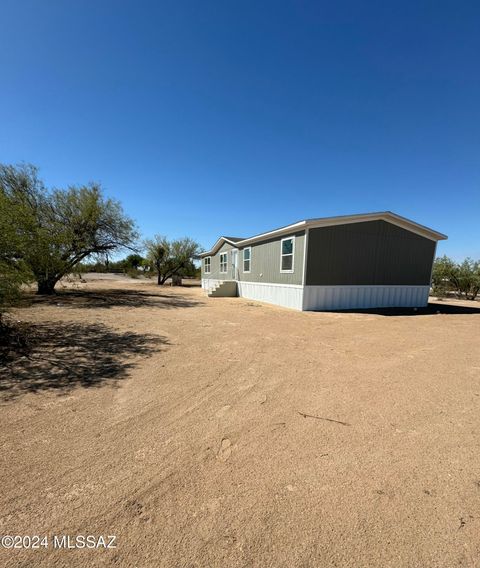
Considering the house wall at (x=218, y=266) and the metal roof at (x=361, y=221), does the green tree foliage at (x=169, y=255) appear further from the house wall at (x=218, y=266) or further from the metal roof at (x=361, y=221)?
the metal roof at (x=361, y=221)

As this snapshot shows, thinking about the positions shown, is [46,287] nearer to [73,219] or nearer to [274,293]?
[73,219]

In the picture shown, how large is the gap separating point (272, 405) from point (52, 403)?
237cm

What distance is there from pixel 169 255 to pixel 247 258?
14505 mm

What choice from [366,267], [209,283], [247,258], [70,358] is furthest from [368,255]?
[209,283]

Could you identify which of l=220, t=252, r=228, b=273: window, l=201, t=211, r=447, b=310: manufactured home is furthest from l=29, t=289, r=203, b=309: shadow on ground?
l=220, t=252, r=228, b=273: window

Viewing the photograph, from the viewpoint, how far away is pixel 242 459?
7.04ft

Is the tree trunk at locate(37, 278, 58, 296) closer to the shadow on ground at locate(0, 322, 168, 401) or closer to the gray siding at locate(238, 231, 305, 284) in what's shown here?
the shadow on ground at locate(0, 322, 168, 401)

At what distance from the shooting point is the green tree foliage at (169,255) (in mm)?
26938

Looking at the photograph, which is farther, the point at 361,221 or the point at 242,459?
the point at 361,221

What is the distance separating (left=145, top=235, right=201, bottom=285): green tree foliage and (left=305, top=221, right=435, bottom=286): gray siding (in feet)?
64.1

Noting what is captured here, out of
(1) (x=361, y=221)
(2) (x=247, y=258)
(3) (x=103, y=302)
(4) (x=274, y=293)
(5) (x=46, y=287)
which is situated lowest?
(3) (x=103, y=302)

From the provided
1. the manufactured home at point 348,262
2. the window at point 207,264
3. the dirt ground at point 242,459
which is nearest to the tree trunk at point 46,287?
the manufactured home at point 348,262

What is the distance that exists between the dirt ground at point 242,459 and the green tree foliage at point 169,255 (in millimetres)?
23414

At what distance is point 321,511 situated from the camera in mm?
1682
